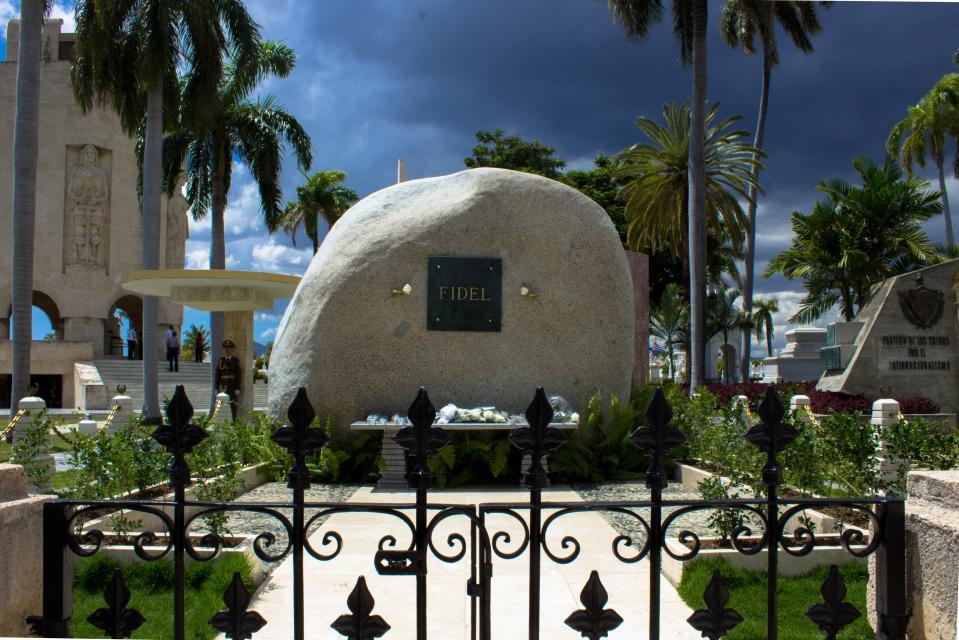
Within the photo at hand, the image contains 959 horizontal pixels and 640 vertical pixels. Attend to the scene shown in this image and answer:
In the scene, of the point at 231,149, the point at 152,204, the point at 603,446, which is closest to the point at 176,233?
the point at 231,149

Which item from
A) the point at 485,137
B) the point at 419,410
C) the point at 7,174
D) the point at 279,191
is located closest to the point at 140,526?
the point at 419,410

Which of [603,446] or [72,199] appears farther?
[72,199]

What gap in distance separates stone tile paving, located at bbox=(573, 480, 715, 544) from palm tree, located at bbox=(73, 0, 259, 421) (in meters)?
12.6

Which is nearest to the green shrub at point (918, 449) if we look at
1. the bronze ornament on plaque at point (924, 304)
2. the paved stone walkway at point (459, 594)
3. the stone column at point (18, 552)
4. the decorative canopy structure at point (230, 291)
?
the paved stone walkway at point (459, 594)

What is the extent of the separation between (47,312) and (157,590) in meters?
41.9

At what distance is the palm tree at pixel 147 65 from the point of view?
17.3 meters

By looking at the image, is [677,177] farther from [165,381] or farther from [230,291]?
[165,381]

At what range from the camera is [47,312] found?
131ft

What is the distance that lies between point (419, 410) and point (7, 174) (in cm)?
4040

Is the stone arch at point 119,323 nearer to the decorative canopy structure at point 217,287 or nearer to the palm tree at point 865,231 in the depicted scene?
the decorative canopy structure at point 217,287

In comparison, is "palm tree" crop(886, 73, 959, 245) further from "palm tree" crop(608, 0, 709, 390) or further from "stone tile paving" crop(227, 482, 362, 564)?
"stone tile paving" crop(227, 482, 362, 564)

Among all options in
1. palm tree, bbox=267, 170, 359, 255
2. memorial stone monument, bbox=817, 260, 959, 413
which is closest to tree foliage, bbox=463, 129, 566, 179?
palm tree, bbox=267, 170, 359, 255

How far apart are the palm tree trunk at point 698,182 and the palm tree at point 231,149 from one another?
12803 millimetres

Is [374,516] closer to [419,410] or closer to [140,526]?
[140,526]
